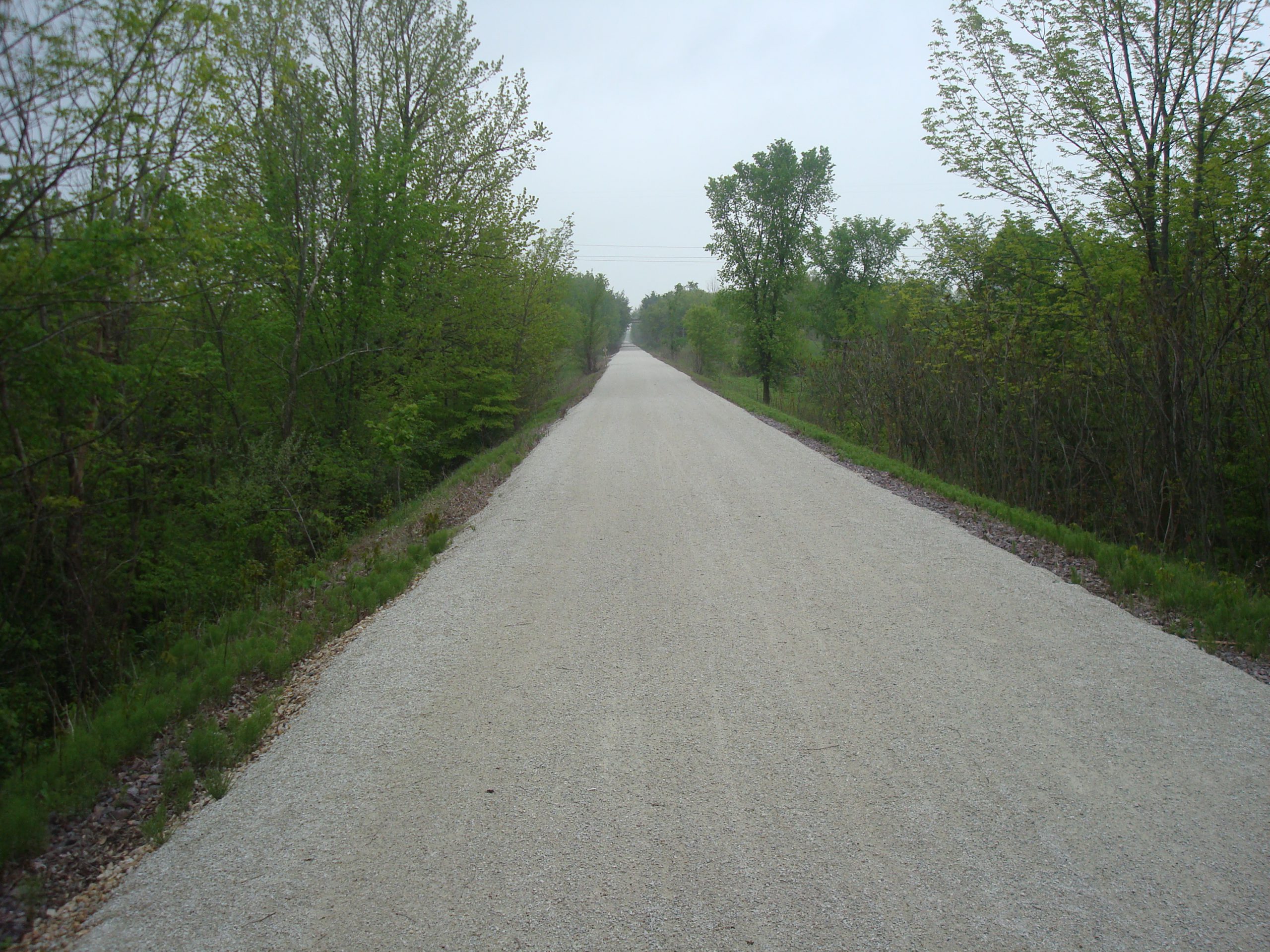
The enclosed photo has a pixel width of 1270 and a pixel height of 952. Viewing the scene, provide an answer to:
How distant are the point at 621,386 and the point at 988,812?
2640 centimetres

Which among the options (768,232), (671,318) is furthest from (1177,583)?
(671,318)

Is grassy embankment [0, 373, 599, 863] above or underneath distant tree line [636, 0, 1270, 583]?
underneath

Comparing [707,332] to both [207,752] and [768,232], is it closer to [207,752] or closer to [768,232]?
[768,232]

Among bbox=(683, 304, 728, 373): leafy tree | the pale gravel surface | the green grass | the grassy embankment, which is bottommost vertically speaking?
the grassy embankment

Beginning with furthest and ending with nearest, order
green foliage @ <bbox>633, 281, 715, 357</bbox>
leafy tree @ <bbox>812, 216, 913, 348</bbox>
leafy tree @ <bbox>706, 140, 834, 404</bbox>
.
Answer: green foliage @ <bbox>633, 281, 715, 357</bbox> < leafy tree @ <bbox>812, 216, 913, 348</bbox> < leafy tree @ <bbox>706, 140, 834, 404</bbox>

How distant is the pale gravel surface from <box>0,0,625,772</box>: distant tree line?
10.6 feet

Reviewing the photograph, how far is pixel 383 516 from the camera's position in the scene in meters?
10.9

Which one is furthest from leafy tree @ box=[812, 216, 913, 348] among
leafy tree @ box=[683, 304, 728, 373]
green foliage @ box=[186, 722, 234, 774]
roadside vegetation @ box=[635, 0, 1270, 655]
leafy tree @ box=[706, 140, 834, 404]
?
green foliage @ box=[186, 722, 234, 774]

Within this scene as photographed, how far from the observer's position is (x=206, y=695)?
4277mm

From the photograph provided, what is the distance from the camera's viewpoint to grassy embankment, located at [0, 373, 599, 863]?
326 centimetres

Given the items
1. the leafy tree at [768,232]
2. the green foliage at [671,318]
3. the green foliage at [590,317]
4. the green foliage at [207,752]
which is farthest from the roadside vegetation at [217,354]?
the green foliage at [671,318]

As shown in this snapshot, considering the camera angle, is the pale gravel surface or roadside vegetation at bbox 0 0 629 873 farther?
roadside vegetation at bbox 0 0 629 873

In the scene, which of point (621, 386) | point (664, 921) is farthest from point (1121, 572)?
point (621, 386)

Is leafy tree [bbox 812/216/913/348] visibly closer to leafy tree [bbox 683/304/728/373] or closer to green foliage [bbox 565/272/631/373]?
leafy tree [bbox 683/304/728/373]
